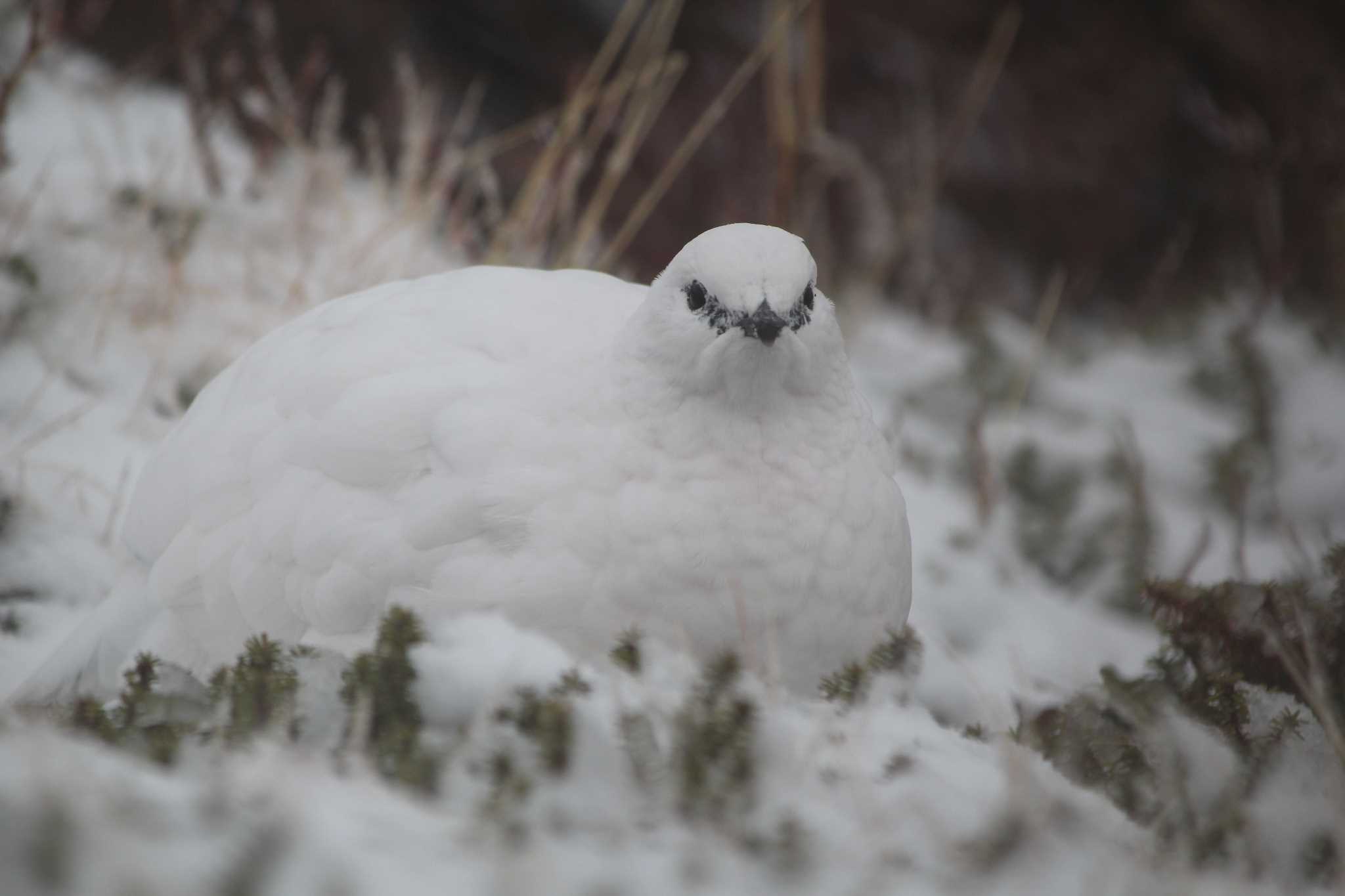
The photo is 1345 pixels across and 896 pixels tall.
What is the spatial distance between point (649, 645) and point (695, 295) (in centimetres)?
60

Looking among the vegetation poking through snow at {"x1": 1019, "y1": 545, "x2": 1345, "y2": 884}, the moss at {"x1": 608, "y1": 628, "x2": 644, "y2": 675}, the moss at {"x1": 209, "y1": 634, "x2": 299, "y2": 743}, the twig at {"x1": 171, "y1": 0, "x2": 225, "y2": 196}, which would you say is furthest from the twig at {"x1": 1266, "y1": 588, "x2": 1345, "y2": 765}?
the twig at {"x1": 171, "y1": 0, "x2": 225, "y2": 196}

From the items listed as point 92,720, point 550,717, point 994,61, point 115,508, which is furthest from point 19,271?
point 994,61

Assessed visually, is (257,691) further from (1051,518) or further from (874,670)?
(1051,518)

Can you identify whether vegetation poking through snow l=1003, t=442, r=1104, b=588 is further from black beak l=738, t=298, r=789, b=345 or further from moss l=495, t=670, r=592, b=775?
moss l=495, t=670, r=592, b=775

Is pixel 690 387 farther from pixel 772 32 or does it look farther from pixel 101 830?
pixel 772 32

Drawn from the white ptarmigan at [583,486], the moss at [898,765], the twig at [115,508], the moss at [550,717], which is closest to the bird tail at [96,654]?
the white ptarmigan at [583,486]

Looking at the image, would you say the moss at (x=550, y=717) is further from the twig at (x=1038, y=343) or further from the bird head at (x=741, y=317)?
the twig at (x=1038, y=343)

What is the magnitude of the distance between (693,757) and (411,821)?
1.10ft

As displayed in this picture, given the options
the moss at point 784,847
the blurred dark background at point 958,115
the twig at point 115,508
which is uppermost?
the blurred dark background at point 958,115

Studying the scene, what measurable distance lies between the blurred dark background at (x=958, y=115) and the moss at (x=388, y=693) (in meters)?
3.23

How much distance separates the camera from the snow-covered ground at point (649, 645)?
3.81ft

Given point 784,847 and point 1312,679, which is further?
point 1312,679

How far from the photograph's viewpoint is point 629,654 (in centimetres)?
169

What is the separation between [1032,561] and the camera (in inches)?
156
